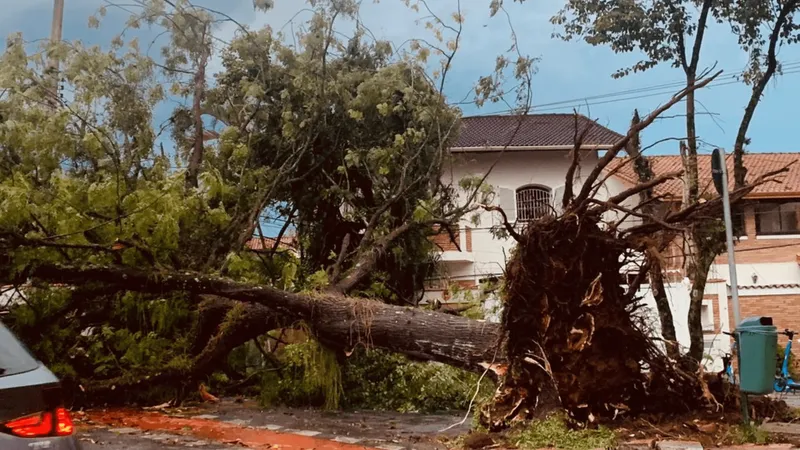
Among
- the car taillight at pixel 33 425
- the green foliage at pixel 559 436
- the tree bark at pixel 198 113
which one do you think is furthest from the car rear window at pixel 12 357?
the tree bark at pixel 198 113

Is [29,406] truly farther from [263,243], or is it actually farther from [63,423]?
[263,243]

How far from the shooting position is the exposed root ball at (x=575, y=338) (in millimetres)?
7953

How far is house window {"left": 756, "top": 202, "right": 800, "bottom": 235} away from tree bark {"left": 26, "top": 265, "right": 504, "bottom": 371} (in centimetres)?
1601

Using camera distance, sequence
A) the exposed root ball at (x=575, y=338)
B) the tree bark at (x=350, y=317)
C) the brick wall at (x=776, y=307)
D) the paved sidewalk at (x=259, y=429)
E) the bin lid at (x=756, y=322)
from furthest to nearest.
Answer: the brick wall at (x=776, y=307) < the tree bark at (x=350, y=317) < the paved sidewalk at (x=259, y=429) < the exposed root ball at (x=575, y=338) < the bin lid at (x=756, y=322)

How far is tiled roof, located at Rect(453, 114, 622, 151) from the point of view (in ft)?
71.2

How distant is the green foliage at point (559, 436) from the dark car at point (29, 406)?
16.1 ft

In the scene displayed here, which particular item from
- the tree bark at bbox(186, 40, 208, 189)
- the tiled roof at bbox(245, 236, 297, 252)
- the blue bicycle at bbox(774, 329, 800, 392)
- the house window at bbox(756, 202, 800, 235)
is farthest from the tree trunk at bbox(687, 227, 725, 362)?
the house window at bbox(756, 202, 800, 235)

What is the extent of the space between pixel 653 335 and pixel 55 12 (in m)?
13.4

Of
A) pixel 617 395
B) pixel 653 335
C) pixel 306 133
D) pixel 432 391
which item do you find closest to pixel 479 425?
pixel 617 395

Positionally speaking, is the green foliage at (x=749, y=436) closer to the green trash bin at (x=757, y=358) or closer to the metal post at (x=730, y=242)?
the green trash bin at (x=757, y=358)

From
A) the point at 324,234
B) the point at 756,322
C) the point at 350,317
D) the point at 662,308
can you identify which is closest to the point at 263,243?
the point at 324,234

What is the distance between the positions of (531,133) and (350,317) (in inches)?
552

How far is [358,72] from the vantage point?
47.5ft

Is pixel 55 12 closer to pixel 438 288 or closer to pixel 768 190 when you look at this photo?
pixel 438 288
